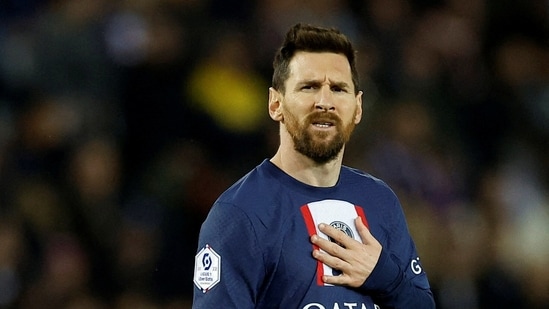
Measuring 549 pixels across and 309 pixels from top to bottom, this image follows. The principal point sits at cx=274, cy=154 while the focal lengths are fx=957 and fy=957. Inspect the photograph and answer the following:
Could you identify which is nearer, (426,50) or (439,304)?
(439,304)

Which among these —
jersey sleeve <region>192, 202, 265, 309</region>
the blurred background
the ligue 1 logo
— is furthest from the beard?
the blurred background

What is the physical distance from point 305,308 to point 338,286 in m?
0.14

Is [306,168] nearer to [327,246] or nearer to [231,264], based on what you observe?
[327,246]

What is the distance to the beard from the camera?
3311 mm

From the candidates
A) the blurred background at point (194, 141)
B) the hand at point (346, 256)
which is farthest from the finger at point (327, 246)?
the blurred background at point (194, 141)

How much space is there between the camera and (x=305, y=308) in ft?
10.3

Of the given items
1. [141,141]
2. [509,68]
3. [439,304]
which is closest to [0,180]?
[141,141]

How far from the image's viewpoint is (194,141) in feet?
20.5

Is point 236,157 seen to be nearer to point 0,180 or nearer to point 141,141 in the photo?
point 141,141

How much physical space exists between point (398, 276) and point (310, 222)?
0.36m

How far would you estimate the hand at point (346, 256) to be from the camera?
3209 mm

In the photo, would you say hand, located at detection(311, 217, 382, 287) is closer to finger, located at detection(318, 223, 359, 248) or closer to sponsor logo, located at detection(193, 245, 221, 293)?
finger, located at detection(318, 223, 359, 248)

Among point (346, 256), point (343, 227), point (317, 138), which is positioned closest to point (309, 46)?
point (317, 138)

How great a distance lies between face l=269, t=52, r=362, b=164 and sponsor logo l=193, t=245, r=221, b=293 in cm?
49
